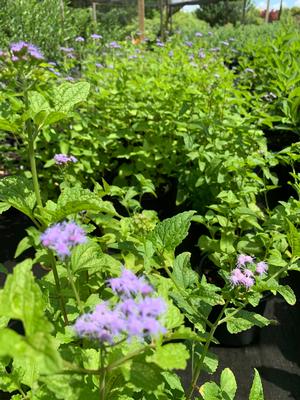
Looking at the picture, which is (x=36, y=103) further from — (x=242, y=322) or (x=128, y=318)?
(x=242, y=322)

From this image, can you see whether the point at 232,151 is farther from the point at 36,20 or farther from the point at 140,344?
the point at 36,20

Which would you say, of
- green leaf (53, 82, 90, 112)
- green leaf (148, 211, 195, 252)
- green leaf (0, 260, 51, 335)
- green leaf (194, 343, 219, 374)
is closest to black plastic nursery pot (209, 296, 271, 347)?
green leaf (194, 343, 219, 374)

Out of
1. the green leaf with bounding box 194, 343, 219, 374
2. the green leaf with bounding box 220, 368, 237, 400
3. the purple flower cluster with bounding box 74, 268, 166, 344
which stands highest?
the purple flower cluster with bounding box 74, 268, 166, 344

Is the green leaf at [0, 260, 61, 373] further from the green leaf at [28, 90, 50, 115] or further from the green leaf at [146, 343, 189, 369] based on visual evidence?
the green leaf at [28, 90, 50, 115]

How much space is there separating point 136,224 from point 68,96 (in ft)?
1.93

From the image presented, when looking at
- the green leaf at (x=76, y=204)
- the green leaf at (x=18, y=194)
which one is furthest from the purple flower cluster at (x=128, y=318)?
the green leaf at (x=18, y=194)

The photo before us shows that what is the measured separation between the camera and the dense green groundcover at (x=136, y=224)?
0.92 m

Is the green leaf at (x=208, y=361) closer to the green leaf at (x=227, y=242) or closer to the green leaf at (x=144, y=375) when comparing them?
the green leaf at (x=144, y=375)

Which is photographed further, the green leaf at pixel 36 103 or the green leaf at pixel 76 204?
the green leaf at pixel 36 103

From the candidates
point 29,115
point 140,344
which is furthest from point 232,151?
point 140,344

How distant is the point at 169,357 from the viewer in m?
0.86

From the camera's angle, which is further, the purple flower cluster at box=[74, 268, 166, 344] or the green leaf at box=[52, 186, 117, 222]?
the green leaf at box=[52, 186, 117, 222]

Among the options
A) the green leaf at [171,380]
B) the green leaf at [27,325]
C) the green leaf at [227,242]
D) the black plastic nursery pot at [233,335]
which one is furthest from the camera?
the black plastic nursery pot at [233,335]

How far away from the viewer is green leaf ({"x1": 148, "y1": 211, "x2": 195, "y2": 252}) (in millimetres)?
1372
